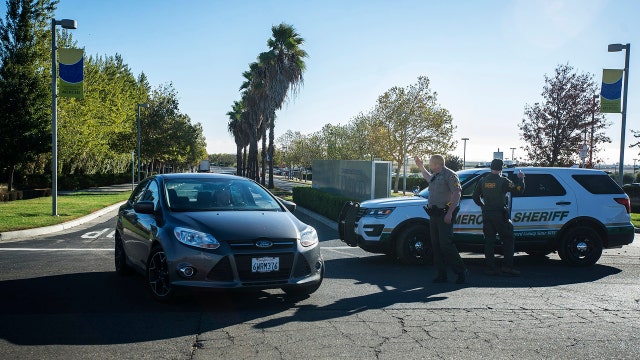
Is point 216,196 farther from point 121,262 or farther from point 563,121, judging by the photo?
point 563,121

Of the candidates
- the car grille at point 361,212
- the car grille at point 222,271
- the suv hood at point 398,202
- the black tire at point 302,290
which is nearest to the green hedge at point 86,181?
the car grille at point 361,212

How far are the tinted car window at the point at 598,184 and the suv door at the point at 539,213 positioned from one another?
0.37 m

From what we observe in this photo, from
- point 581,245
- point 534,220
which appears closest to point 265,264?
point 534,220

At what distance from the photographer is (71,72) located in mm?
17625

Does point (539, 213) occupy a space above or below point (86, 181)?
above

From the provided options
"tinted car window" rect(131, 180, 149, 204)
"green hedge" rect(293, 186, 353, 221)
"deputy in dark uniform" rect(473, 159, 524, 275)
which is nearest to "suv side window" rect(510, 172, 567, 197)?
"deputy in dark uniform" rect(473, 159, 524, 275)

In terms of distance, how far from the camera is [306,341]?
5.36 m

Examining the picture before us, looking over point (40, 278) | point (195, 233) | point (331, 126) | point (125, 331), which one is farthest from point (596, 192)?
point (331, 126)

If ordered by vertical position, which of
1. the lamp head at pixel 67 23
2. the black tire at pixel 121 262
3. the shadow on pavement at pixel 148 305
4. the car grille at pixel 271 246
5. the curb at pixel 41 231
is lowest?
the curb at pixel 41 231

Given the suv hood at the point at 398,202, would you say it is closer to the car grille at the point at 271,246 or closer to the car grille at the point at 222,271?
the car grille at the point at 271,246

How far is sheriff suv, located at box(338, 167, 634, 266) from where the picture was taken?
391 inches

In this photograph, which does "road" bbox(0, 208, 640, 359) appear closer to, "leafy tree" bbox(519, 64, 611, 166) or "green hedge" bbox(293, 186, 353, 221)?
"green hedge" bbox(293, 186, 353, 221)

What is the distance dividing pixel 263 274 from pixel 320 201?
14461 millimetres

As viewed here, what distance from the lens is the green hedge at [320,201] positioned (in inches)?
690
